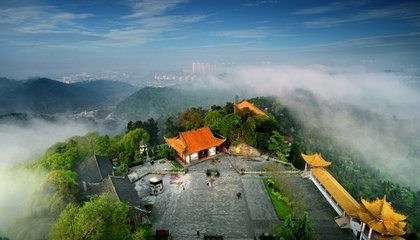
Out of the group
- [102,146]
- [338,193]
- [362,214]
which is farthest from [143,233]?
[102,146]

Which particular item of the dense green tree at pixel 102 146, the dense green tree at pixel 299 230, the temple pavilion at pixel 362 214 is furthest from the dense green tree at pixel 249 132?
the dense green tree at pixel 299 230

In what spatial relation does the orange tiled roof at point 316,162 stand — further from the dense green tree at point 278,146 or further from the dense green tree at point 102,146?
the dense green tree at point 102,146

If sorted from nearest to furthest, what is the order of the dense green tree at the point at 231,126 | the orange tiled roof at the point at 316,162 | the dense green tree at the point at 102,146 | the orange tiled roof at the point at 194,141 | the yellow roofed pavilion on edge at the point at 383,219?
the yellow roofed pavilion on edge at the point at 383,219, the orange tiled roof at the point at 316,162, the orange tiled roof at the point at 194,141, the dense green tree at the point at 102,146, the dense green tree at the point at 231,126

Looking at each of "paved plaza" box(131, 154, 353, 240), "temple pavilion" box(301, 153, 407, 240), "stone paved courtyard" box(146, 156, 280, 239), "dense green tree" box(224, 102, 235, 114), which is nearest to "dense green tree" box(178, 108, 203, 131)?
"dense green tree" box(224, 102, 235, 114)

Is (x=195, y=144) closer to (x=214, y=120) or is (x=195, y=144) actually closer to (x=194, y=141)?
(x=194, y=141)

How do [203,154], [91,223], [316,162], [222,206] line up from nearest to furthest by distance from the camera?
[91,223] < [222,206] < [316,162] < [203,154]

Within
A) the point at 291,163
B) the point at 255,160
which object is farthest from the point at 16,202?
the point at 291,163

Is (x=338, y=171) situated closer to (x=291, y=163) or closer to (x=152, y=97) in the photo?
(x=291, y=163)

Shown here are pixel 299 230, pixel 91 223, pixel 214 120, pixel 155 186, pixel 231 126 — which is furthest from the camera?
pixel 214 120
